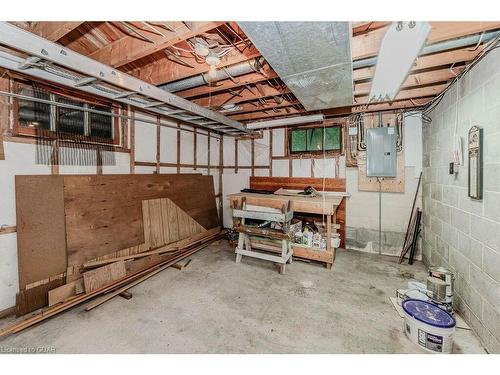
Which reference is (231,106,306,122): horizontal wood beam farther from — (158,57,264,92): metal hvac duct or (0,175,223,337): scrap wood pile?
(0,175,223,337): scrap wood pile

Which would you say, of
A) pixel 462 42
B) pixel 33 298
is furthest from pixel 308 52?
pixel 33 298

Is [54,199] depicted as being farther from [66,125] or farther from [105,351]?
[105,351]

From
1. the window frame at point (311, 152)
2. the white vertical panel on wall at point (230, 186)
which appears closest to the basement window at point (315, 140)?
the window frame at point (311, 152)

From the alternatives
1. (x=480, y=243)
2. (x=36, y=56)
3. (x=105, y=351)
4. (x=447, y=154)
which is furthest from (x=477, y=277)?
(x=36, y=56)

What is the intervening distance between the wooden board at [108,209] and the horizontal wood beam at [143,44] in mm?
1480

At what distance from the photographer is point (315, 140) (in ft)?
14.1

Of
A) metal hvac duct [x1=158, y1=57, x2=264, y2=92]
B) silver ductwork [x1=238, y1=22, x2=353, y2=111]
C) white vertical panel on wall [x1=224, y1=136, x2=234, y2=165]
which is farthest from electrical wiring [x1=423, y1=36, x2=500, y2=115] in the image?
white vertical panel on wall [x1=224, y1=136, x2=234, y2=165]

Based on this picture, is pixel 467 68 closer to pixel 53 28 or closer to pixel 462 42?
pixel 462 42

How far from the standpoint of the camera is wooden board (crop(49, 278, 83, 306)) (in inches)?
87.3

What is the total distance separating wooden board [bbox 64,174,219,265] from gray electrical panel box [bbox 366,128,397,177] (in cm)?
346

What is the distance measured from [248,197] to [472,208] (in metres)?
2.58

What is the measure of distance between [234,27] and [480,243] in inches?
111

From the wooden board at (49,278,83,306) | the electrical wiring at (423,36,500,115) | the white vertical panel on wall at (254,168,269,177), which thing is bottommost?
the wooden board at (49,278,83,306)

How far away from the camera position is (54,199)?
2.41 m
